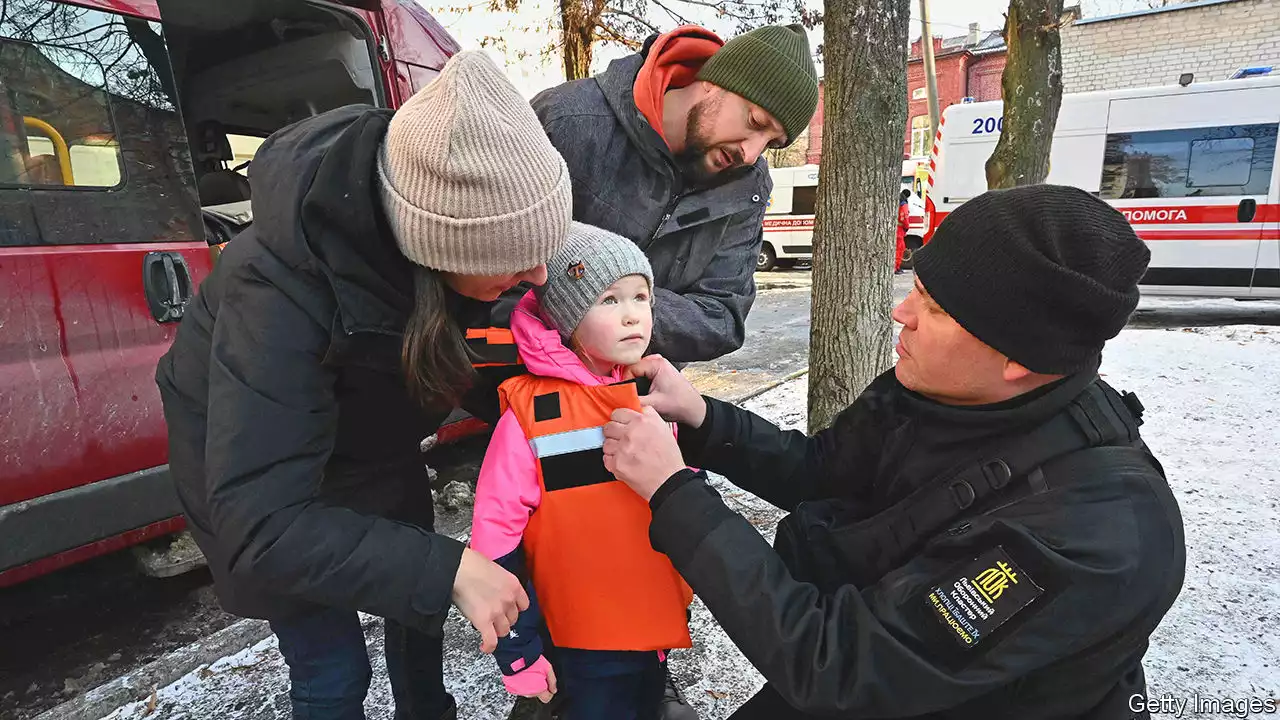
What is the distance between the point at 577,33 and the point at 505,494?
8769 mm

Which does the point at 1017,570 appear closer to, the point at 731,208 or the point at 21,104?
the point at 731,208

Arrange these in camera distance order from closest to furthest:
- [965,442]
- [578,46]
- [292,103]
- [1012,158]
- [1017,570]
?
[1017,570] → [965,442] → [292,103] → [1012,158] → [578,46]

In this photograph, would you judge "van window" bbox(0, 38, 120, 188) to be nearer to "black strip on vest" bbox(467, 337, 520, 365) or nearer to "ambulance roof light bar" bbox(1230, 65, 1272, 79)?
"black strip on vest" bbox(467, 337, 520, 365)

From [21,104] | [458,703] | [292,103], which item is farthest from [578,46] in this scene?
[458,703]

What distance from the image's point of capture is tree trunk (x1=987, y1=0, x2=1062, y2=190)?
5.18 m

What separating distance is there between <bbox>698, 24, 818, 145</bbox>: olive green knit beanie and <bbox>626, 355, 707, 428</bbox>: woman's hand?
808mm

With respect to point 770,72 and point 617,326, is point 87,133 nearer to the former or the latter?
point 617,326

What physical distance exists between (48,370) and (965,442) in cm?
251

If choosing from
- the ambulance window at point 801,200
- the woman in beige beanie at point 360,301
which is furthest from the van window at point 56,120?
the ambulance window at point 801,200

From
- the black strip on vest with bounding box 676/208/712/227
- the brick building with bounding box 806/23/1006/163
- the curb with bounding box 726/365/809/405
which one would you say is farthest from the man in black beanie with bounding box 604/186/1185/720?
the brick building with bounding box 806/23/1006/163

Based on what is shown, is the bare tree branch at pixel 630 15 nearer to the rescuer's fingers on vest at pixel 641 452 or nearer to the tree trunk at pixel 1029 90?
the tree trunk at pixel 1029 90

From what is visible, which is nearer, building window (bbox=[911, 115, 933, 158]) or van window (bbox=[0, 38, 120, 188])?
van window (bbox=[0, 38, 120, 188])

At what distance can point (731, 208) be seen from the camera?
207 centimetres

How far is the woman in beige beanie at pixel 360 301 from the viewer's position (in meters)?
1.17
